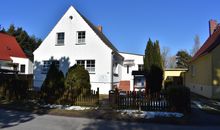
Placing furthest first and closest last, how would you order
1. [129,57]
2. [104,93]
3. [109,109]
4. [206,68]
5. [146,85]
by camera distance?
1. [129,57]
2. [104,93]
3. [206,68]
4. [146,85]
5. [109,109]

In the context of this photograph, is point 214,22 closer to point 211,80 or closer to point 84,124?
point 211,80

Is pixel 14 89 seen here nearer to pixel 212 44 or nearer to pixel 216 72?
pixel 216 72

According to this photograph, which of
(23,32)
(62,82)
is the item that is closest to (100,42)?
(62,82)

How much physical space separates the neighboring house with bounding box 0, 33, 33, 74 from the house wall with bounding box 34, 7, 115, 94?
9.74 metres

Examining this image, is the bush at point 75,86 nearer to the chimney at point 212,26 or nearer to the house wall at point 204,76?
the house wall at point 204,76

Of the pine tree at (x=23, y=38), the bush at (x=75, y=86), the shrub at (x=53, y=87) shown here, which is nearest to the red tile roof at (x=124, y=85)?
the bush at (x=75, y=86)

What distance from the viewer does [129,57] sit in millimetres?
35375

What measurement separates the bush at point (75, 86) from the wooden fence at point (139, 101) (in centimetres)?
240

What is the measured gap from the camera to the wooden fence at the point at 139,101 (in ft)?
49.4

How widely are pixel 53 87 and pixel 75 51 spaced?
1081cm

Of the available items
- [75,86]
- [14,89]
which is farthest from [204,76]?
[14,89]

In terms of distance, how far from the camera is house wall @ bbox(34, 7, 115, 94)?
27.3m

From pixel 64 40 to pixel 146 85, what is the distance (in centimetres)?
1171

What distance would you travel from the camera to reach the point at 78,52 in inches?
1109
